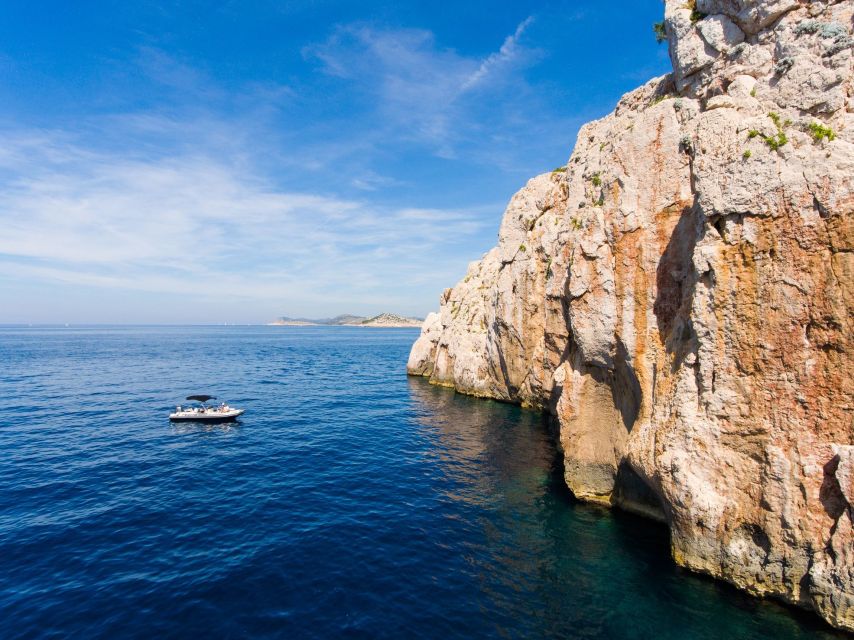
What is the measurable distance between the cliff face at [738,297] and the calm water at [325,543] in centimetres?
321

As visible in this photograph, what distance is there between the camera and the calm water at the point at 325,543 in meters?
16.5

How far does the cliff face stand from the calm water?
3212 mm

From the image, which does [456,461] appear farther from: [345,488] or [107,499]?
[107,499]

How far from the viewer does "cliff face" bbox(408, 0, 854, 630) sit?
1523 centimetres

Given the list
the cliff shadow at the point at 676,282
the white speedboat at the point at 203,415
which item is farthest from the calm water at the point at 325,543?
the cliff shadow at the point at 676,282

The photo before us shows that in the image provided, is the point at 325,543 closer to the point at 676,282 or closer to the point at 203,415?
the point at 676,282

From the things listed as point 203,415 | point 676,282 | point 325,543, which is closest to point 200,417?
point 203,415

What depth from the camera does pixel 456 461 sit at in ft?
112

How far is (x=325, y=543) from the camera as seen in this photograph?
867 inches

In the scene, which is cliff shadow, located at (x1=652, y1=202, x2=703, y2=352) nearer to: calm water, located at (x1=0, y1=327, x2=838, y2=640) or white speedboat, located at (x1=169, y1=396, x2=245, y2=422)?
calm water, located at (x1=0, y1=327, x2=838, y2=640)

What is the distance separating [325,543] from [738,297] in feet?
74.0

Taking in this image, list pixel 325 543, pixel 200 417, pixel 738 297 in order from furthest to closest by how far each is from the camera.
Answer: pixel 200 417
pixel 325 543
pixel 738 297

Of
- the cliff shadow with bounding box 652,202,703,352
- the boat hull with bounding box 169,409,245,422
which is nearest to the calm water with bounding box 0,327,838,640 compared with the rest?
the boat hull with bounding box 169,409,245,422

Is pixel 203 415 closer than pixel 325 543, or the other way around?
pixel 325 543
